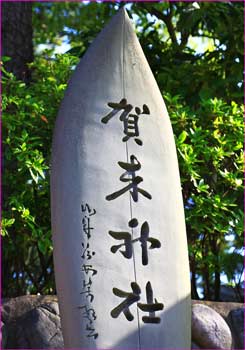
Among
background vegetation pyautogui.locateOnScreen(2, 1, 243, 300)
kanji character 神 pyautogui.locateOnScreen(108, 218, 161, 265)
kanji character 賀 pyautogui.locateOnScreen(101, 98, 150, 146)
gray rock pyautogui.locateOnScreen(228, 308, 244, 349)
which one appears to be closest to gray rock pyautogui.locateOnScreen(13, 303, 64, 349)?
background vegetation pyautogui.locateOnScreen(2, 1, 243, 300)

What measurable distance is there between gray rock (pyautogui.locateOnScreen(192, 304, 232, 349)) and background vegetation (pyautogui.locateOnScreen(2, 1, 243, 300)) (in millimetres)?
607

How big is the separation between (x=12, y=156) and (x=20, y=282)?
33.9 inches

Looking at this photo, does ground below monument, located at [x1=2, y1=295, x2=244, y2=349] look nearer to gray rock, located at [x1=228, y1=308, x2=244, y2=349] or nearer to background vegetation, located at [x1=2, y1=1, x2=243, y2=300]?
gray rock, located at [x1=228, y1=308, x2=244, y2=349]

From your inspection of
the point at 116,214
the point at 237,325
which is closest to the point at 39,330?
the point at 116,214

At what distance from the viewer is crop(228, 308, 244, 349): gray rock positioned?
455 cm

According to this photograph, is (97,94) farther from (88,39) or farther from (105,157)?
(88,39)

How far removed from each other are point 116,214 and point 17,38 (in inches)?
96.6

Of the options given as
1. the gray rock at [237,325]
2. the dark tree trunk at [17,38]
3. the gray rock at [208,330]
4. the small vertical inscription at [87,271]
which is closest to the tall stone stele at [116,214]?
the small vertical inscription at [87,271]

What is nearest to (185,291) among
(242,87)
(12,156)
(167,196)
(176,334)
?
(176,334)

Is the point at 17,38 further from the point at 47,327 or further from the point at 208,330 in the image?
the point at 208,330

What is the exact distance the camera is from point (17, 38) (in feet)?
18.8

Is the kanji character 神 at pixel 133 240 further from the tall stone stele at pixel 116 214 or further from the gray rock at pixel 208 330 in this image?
the gray rock at pixel 208 330

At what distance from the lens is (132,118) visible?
153 inches

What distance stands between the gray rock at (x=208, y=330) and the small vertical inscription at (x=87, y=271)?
98 cm
